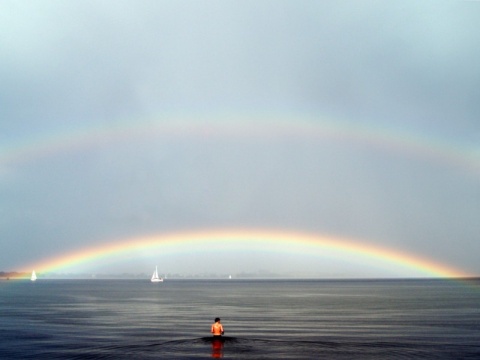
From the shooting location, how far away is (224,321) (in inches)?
3408

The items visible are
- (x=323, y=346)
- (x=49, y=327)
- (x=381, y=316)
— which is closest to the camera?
(x=323, y=346)

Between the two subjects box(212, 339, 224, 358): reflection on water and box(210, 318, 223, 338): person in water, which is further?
box(210, 318, 223, 338): person in water

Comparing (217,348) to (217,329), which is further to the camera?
(217,329)

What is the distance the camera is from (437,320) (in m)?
87.4

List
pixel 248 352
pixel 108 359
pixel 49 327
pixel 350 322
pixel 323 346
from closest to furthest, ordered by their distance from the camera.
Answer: pixel 108 359 < pixel 248 352 < pixel 323 346 < pixel 49 327 < pixel 350 322

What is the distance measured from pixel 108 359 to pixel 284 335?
78.6ft

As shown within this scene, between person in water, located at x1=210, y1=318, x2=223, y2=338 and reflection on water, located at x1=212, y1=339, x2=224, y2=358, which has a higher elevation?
person in water, located at x1=210, y1=318, x2=223, y2=338

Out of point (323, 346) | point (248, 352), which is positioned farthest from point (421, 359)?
point (248, 352)

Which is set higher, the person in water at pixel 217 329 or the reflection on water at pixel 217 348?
the person in water at pixel 217 329

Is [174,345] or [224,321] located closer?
[174,345]

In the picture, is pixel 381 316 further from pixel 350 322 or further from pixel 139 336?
pixel 139 336

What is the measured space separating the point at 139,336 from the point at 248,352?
17671 mm

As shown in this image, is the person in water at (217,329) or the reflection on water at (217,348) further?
the person in water at (217,329)

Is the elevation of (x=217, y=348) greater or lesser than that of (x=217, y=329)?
lesser
